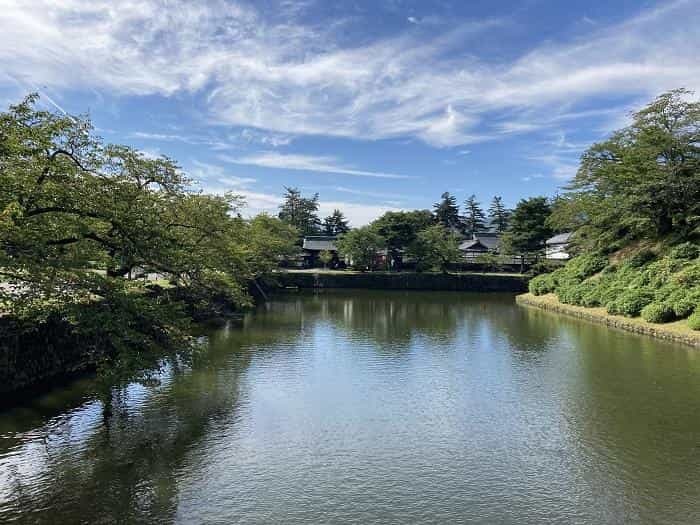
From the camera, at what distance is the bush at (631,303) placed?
85.6 ft

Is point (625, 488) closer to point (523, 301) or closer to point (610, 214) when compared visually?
point (610, 214)

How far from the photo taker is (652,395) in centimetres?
1370

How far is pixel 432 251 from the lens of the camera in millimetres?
52625

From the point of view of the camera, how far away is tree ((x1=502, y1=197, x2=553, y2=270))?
51.8m

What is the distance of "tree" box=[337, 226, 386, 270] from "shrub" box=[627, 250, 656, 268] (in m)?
25.0

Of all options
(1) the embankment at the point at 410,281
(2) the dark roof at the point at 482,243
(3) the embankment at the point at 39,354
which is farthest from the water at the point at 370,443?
(2) the dark roof at the point at 482,243

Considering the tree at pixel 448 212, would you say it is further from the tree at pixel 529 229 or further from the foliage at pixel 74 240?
the foliage at pixel 74 240

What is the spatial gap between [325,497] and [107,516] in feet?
10.2

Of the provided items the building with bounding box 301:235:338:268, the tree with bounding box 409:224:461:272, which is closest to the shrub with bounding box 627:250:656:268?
the tree with bounding box 409:224:461:272

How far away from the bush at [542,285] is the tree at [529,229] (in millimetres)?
10266

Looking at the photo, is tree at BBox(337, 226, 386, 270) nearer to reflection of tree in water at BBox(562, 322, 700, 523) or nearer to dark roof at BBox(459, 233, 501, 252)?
dark roof at BBox(459, 233, 501, 252)

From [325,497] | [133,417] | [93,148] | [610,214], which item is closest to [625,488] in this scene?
[325,497]

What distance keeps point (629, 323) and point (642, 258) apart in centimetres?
879

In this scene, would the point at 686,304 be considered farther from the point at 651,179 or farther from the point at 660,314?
the point at 651,179
